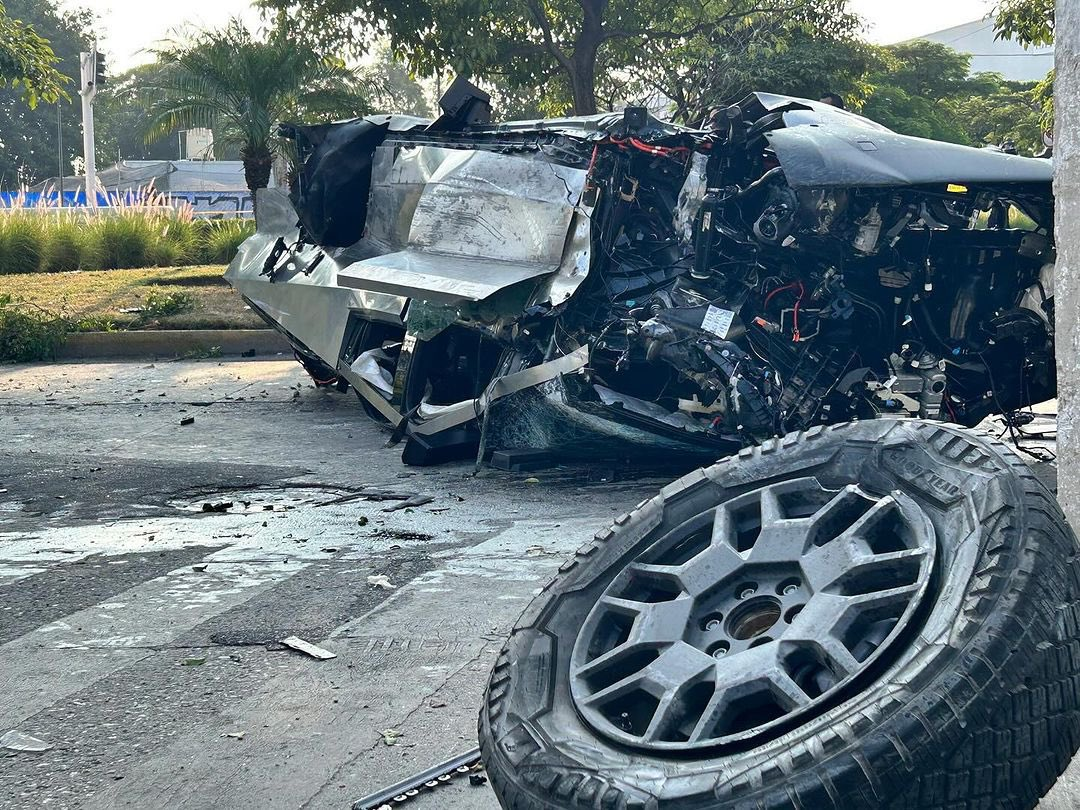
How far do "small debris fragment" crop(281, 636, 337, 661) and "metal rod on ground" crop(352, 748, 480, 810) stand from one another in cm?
100

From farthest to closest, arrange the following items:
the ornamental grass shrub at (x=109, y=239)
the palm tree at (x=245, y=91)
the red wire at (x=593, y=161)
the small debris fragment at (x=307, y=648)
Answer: the palm tree at (x=245, y=91), the ornamental grass shrub at (x=109, y=239), the red wire at (x=593, y=161), the small debris fragment at (x=307, y=648)

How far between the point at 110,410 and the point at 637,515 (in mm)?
8365

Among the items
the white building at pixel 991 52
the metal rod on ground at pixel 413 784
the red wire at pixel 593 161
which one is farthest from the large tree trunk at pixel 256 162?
the white building at pixel 991 52

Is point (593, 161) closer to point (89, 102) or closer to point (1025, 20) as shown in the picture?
point (1025, 20)

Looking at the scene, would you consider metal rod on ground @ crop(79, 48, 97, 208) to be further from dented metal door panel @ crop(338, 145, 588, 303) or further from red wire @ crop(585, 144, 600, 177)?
red wire @ crop(585, 144, 600, 177)

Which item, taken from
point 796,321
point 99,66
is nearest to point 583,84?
point 796,321

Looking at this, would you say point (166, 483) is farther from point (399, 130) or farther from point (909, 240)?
point (909, 240)

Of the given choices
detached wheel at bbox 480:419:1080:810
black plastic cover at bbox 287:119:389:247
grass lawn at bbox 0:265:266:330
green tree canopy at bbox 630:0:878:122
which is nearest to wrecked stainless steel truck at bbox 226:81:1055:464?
black plastic cover at bbox 287:119:389:247

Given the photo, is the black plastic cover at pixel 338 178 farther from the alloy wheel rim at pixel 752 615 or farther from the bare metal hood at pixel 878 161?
the alloy wheel rim at pixel 752 615

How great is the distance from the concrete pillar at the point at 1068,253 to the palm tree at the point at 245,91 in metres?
20.1

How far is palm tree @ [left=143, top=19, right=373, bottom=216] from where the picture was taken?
23.3 meters

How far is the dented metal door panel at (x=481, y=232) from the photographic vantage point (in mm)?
6859

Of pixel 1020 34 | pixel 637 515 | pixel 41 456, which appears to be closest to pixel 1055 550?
pixel 637 515

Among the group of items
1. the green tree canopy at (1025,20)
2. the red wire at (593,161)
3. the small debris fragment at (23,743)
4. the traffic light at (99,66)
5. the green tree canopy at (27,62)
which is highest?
the green tree canopy at (1025,20)
